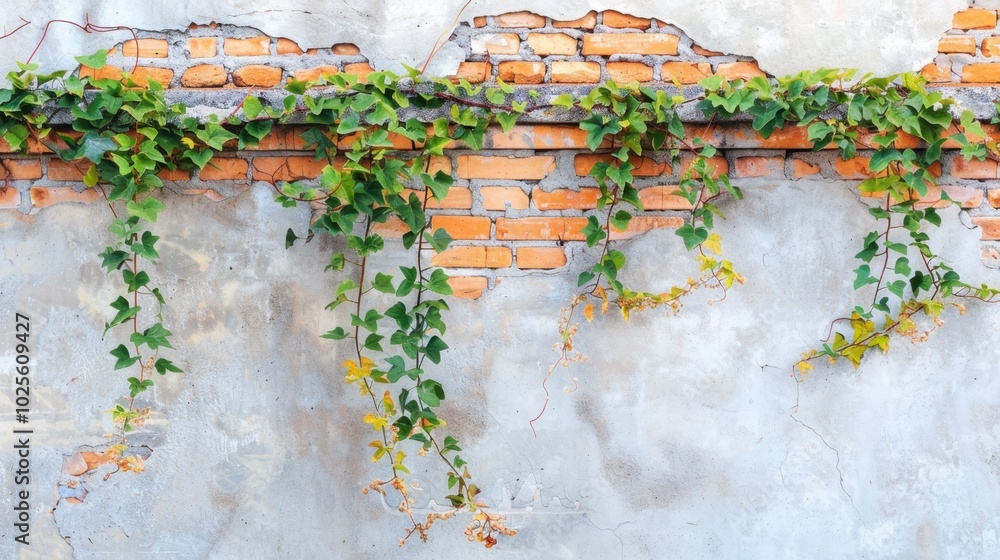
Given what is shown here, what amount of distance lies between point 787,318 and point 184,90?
2.02 m

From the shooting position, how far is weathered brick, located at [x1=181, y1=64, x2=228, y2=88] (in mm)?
2283

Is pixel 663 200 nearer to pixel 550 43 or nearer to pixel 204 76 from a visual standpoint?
pixel 550 43

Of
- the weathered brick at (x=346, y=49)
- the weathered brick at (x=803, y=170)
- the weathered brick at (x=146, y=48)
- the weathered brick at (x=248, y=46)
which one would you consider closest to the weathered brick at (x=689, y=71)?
the weathered brick at (x=803, y=170)

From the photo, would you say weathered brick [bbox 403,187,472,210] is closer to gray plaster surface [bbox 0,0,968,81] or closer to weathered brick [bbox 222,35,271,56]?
gray plaster surface [bbox 0,0,968,81]

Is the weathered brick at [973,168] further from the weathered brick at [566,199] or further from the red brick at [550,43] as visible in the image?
the red brick at [550,43]

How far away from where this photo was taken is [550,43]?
7.55ft

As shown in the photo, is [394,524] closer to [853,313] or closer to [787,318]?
[787,318]

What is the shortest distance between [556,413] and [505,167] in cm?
80

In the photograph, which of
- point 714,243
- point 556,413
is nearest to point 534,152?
point 714,243

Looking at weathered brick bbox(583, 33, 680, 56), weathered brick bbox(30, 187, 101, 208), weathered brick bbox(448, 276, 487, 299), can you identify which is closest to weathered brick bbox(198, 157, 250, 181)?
weathered brick bbox(30, 187, 101, 208)

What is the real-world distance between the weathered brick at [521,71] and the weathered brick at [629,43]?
16 centimetres

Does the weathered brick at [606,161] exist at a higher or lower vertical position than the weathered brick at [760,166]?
lower

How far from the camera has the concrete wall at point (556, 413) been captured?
91.7 inches

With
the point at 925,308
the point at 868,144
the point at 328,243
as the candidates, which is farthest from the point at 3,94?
the point at 925,308
